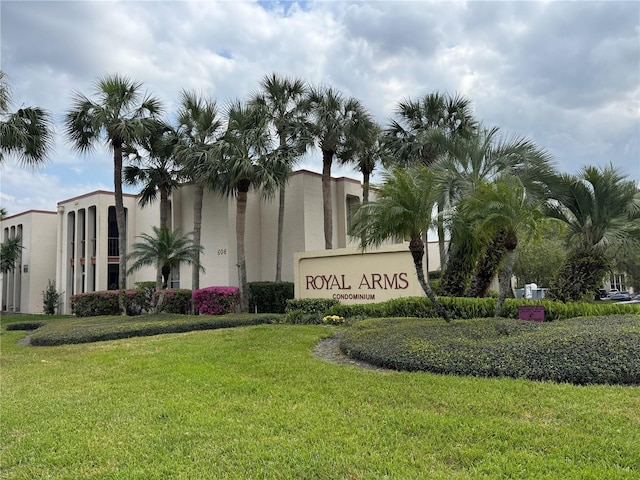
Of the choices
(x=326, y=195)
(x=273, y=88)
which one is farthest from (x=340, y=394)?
(x=273, y=88)

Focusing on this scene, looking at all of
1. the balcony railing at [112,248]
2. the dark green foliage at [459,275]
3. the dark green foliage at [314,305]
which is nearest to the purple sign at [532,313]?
the dark green foliage at [459,275]

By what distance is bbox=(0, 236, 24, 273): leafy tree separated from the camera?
2964 cm

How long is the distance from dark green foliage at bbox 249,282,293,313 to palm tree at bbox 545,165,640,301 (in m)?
11.2

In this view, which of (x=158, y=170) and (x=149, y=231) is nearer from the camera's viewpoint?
(x=158, y=170)

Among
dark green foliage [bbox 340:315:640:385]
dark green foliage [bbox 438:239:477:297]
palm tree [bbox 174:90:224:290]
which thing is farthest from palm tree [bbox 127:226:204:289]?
dark green foliage [bbox 340:315:640:385]

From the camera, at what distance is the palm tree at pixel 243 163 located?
60.3ft

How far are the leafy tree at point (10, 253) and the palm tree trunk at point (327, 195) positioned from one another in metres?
21.0

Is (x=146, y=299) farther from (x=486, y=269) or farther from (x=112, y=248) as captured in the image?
(x=486, y=269)

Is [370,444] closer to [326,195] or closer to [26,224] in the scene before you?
[326,195]

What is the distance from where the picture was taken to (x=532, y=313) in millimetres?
10359

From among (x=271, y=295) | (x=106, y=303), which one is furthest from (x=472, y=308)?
(x=106, y=303)

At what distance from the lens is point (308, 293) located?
17.3 metres

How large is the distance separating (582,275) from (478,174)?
3.80m

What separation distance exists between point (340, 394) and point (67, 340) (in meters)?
9.87
